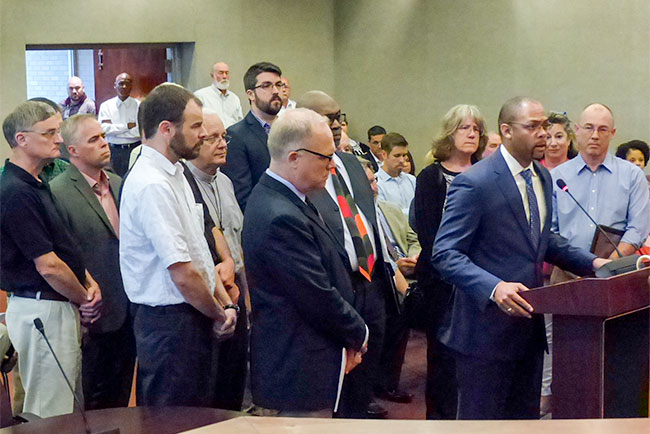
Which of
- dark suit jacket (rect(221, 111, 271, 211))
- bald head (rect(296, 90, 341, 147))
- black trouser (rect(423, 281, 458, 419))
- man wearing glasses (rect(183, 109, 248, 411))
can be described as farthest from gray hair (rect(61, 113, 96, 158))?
black trouser (rect(423, 281, 458, 419))

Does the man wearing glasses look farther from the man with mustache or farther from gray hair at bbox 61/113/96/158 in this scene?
the man with mustache

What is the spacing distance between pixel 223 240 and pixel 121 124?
6044 mm

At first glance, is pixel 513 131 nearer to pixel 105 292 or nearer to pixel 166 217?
pixel 166 217

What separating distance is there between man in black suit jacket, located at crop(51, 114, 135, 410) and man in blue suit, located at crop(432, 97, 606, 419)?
130 centimetres

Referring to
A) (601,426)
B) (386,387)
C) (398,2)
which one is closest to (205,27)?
(398,2)

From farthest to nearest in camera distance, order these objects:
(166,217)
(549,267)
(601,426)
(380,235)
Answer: (549,267) < (380,235) < (166,217) < (601,426)

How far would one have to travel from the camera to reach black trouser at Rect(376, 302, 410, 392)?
178 inches

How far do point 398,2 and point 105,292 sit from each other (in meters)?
6.45

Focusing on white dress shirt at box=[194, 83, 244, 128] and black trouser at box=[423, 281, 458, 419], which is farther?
white dress shirt at box=[194, 83, 244, 128]

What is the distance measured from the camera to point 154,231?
2760 millimetres

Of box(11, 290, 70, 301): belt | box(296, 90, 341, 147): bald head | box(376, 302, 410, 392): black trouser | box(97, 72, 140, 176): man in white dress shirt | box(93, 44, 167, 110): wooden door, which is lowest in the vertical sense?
box(376, 302, 410, 392): black trouser

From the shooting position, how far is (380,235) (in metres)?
3.29

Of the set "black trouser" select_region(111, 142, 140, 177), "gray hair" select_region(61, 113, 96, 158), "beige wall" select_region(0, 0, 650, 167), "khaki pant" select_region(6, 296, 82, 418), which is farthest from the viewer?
"black trouser" select_region(111, 142, 140, 177)

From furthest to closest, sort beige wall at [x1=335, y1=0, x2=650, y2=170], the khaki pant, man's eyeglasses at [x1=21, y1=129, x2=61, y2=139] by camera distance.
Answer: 1. beige wall at [x1=335, y1=0, x2=650, y2=170]
2. man's eyeglasses at [x1=21, y1=129, x2=61, y2=139]
3. the khaki pant
